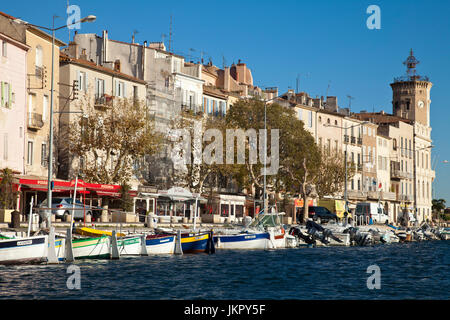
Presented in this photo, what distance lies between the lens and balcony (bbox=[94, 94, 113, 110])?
60812 mm

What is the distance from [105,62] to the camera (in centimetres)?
6875

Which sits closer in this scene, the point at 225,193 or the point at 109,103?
the point at 109,103

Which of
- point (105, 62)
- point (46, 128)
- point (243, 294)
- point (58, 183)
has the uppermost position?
point (105, 62)

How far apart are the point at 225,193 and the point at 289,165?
743 cm

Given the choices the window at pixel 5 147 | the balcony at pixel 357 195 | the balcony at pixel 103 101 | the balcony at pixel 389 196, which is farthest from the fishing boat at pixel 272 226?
the balcony at pixel 389 196

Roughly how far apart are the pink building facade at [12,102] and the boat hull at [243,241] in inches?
574

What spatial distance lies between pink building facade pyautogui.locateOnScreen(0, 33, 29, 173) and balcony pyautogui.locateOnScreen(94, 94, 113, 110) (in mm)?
8725

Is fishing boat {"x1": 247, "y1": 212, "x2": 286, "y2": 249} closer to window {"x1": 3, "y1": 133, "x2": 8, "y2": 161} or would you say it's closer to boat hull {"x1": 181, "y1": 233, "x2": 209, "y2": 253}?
boat hull {"x1": 181, "y1": 233, "x2": 209, "y2": 253}

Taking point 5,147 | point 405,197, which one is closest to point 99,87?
point 5,147

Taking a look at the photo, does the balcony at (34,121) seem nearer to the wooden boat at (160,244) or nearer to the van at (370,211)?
the wooden boat at (160,244)

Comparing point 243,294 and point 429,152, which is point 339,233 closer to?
point 243,294

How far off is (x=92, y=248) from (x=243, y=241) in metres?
15.1
